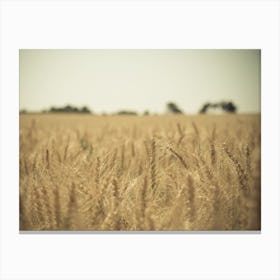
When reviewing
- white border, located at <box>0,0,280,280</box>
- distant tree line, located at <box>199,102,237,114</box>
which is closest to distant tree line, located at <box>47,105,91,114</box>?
white border, located at <box>0,0,280,280</box>

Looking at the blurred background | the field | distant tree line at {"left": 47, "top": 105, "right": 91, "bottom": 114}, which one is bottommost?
the field

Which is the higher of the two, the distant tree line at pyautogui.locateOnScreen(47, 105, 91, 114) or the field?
the distant tree line at pyautogui.locateOnScreen(47, 105, 91, 114)

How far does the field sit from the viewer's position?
9.93 ft

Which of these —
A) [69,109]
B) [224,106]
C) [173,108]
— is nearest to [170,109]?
[173,108]

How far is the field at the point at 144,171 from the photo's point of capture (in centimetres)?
303

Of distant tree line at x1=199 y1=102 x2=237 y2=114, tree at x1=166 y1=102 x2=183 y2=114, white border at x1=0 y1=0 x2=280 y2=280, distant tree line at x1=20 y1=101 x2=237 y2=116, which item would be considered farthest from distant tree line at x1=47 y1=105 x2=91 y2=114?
distant tree line at x1=199 y1=102 x2=237 y2=114

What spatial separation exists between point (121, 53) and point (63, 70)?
0.34 meters

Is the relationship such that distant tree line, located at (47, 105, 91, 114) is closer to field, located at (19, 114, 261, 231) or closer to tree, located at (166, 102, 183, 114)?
field, located at (19, 114, 261, 231)

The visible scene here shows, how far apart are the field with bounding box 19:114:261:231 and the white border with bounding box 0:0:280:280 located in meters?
0.07
